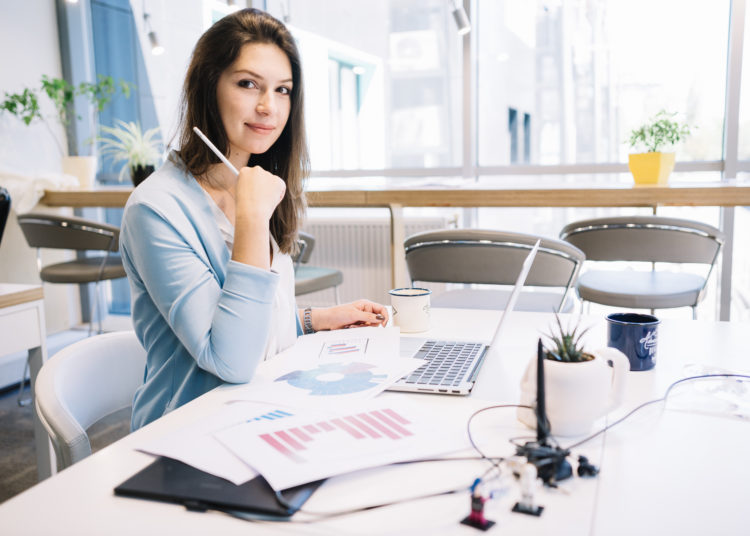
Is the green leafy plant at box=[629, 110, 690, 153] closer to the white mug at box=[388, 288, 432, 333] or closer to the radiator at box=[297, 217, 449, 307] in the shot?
the radiator at box=[297, 217, 449, 307]

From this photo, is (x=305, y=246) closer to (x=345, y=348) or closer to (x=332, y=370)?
(x=345, y=348)

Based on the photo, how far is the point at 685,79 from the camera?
3.59 m

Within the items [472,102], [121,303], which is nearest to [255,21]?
[472,102]

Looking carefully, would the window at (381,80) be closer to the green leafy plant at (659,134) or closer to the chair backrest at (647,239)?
the green leafy plant at (659,134)

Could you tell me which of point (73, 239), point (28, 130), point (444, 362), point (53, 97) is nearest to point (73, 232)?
point (73, 239)

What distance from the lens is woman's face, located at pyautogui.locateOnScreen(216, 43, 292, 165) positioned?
136 centimetres

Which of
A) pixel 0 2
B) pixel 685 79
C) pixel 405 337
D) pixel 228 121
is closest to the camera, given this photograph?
pixel 405 337

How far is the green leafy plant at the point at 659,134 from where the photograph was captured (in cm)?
281

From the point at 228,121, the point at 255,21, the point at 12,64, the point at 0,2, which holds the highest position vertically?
the point at 0,2

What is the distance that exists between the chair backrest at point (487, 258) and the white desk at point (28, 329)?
3.83ft

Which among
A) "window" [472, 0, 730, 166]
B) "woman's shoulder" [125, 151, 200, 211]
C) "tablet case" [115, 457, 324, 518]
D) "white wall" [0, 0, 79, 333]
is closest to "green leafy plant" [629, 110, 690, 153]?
"window" [472, 0, 730, 166]

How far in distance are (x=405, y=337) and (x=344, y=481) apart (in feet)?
1.94

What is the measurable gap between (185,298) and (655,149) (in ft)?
7.89

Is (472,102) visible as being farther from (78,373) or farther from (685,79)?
(78,373)
